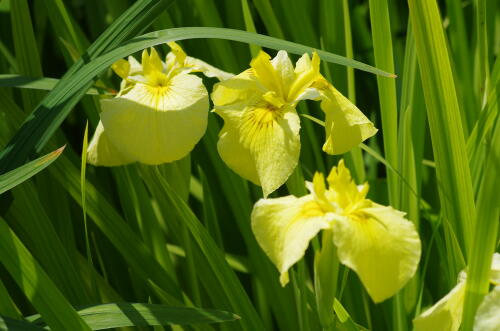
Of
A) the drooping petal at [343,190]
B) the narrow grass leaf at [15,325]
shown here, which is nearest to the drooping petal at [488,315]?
the drooping petal at [343,190]

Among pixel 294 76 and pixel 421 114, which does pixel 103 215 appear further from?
pixel 421 114

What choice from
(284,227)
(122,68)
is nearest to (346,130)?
(284,227)

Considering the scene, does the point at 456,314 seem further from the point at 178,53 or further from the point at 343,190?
the point at 178,53

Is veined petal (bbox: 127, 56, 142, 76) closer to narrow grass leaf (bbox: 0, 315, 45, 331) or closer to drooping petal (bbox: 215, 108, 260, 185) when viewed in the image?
drooping petal (bbox: 215, 108, 260, 185)

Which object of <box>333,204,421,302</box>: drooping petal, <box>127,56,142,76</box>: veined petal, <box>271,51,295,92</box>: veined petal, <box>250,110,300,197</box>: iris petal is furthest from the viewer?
<box>127,56,142,76</box>: veined petal

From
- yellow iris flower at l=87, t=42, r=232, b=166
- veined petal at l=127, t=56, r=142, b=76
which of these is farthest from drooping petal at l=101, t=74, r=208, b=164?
veined petal at l=127, t=56, r=142, b=76

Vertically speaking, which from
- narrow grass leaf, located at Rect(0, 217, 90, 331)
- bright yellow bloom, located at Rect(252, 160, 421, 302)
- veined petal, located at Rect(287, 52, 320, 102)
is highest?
veined petal, located at Rect(287, 52, 320, 102)
